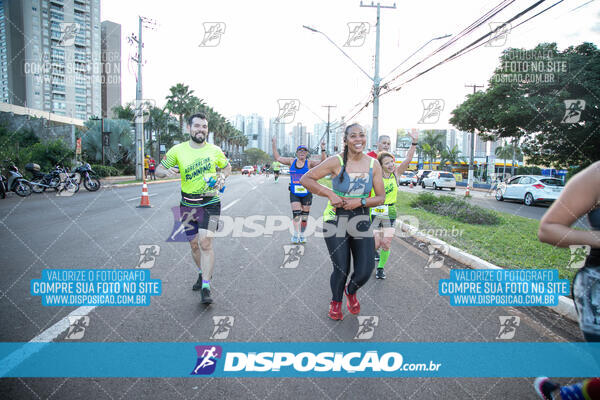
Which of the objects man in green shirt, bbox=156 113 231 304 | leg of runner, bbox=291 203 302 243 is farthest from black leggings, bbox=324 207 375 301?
leg of runner, bbox=291 203 302 243

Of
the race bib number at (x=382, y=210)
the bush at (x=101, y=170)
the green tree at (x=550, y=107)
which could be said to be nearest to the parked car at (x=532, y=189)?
the green tree at (x=550, y=107)

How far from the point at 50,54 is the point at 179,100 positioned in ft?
215

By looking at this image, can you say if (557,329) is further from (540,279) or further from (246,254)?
(246,254)

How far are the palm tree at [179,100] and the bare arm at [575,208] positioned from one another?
47603 mm

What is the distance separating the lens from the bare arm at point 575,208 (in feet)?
5.48

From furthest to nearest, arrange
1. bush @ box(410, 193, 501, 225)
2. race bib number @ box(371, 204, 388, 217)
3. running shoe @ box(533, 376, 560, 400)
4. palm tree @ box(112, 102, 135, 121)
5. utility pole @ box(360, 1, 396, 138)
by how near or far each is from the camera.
Result: palm tree @ box(112, 102, 135, 121) < utility pole @ box(360, 1, 396, 138) < bush @ box(410, 193, 501, 225) < race bib number @ box(371, 204, 388, 217) < running shoe @ box(533, 376, 560, 400)

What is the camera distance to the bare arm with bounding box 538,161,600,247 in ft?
5.48

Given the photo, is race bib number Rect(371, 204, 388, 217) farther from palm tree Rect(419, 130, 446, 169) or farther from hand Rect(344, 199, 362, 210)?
palm tree Rect(419, 130, 446, 169)

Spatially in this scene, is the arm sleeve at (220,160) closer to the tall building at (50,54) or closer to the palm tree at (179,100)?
the palm tree at (179,100)

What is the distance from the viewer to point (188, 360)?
9.08 ft

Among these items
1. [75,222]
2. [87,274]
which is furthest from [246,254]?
[75,222]

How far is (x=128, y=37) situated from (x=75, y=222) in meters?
A: 22.8

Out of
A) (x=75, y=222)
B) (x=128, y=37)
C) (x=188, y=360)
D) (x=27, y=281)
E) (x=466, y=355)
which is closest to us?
(x=188, y=360)

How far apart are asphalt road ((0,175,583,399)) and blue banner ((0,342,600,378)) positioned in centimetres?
10
